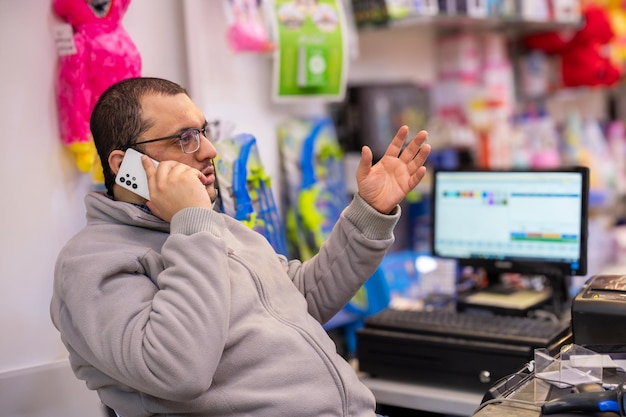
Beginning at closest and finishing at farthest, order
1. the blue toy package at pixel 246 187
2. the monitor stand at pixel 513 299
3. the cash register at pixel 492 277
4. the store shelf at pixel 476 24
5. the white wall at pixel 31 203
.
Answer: the white wall at pixel 31 203 → the cash register at pixel 492 277 → the blue toy package at pixel 246 187 → the monitor stand at pixel 513 299 → the store shelf at pixel 476 24

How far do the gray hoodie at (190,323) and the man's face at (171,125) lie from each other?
136mm

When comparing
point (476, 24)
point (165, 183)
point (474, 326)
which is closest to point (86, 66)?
point (165, 183)

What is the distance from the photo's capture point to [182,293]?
4.92 ft

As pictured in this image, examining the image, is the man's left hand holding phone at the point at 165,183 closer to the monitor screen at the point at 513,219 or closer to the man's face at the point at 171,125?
the man's face at the point at 171,125

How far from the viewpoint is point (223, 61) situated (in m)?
2.72

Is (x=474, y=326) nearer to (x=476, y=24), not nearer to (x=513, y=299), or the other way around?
(x=513, y=299)

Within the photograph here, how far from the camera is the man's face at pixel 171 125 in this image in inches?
67.7

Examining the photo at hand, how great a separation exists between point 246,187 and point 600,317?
3.51ft

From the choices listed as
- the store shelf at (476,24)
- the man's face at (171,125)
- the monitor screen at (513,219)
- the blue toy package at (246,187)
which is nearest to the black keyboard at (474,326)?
the monitor screen at (513,219)

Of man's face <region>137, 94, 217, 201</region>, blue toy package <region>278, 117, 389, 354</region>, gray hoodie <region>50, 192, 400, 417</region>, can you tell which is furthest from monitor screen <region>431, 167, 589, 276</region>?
man's face <region>137, 94, 217, 201</region>

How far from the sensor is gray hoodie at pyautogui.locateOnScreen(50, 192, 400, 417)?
149 cm

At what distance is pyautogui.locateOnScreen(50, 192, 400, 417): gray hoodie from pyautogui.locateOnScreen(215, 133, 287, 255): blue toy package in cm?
41

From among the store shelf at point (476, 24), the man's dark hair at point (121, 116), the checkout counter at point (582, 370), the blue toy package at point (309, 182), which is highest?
the store shelf at point (476, 24)

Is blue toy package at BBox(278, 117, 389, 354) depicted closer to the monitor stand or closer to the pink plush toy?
the monitor stand
